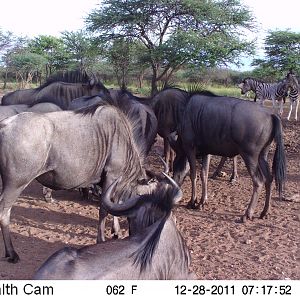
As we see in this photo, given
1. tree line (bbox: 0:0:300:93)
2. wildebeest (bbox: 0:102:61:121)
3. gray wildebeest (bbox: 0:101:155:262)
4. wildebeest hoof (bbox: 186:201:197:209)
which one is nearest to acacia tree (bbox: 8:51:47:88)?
tree line (bbox: 0:0:300:93)

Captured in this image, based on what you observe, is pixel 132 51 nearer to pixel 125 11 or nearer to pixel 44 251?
pixel 125 11

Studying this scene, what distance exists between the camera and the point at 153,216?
3.56 metres

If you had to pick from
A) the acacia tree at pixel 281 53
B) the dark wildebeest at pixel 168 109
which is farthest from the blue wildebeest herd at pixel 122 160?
the acacia tree at pixel 281 53

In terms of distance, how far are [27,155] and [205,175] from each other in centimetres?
339

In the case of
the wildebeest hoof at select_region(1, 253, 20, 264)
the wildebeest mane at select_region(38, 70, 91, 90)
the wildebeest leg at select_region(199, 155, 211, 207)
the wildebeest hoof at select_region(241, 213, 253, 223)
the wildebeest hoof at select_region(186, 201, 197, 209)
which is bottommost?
the wildebeest hoof at select_region(186, 201, 197, 209)

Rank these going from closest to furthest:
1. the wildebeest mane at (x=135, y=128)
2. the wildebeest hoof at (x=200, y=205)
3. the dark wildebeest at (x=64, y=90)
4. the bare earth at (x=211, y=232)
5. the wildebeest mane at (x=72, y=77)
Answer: the bare earth at (x=211, y=232)
the wildebeest mane at (x=135, y=128)
the wildebeest hoof at (x=200, y=205)
the dark wildebeest at (x=64, y=90)
the wildebeest mane at (x=72, y=77)

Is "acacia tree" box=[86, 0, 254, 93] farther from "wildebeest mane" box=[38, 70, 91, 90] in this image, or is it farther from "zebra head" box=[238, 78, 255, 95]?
"wildebeest mane" box=[38, 70, 91, 90]

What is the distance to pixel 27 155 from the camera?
14.4 ft

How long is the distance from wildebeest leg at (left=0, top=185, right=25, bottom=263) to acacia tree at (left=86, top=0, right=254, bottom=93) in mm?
13977

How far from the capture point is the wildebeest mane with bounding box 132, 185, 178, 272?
3.05 meters

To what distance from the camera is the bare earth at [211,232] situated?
4.62 meters

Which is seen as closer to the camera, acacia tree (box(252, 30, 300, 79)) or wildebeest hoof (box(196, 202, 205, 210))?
wildebeest hoof (box(196, 202, 205, 210))

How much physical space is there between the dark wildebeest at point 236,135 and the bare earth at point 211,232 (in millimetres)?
370
